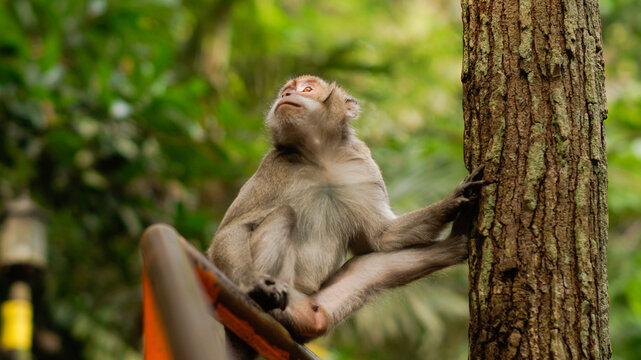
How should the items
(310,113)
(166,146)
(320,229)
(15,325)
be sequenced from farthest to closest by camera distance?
(166,146) < (15,325) < (310,113) < (320,229)

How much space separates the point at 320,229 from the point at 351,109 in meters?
0.94

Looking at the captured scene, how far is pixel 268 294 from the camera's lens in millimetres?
3223

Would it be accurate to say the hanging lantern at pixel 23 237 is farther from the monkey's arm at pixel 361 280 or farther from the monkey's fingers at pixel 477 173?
the monkey's fingers at pixel 477 173

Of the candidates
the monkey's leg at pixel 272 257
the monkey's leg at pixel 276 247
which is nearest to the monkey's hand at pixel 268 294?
the monkey's leg at pixel 272 257

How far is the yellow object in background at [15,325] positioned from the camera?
481 cm

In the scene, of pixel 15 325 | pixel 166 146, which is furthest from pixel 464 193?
pixel 166 146

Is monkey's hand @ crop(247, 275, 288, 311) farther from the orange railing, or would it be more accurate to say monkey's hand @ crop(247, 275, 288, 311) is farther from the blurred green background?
the blurred green background

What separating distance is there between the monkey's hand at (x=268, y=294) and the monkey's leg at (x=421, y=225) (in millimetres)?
798

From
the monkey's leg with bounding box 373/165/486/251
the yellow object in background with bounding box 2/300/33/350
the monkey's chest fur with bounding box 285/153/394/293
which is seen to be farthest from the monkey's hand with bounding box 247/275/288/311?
the yellow object in background with bounding box 2/300/33/350

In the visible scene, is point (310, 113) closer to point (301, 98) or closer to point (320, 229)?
point (301, 98)

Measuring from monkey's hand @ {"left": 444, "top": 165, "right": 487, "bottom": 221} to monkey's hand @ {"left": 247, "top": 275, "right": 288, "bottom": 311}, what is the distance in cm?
91

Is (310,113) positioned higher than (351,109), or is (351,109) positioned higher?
(351,109)

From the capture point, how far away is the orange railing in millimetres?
1708

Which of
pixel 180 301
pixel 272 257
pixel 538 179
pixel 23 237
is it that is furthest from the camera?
pixel 23 237
